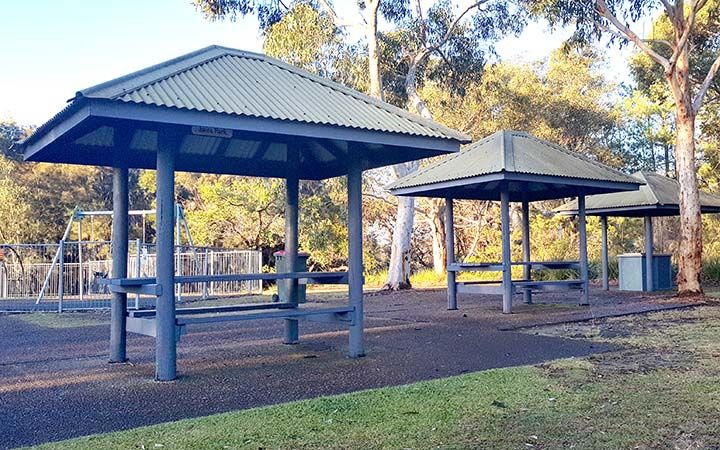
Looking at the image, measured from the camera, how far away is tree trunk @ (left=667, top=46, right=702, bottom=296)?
1736cm

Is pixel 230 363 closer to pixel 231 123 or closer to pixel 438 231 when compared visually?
pixel 231 123

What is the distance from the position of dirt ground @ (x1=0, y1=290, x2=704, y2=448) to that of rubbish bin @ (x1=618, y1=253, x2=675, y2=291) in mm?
7062

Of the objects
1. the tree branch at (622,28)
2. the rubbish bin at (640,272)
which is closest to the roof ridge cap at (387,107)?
the tree branch at (622,28)

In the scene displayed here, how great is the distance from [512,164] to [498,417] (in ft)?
28.1

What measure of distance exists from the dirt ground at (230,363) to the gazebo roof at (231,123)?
8.09ft

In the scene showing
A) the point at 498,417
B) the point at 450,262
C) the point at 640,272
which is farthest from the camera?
the point at 640,272

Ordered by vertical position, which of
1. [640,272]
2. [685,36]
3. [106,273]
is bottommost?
[640,272]

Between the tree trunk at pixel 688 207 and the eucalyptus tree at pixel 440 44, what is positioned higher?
the eucalyptus tree at pixel 440 44

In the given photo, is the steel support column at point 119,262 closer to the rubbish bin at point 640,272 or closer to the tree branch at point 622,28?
the tree branch at point 622,28

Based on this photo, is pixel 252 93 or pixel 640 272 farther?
pixel 640 272

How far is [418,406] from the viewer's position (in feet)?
18.2

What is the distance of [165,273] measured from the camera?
6996 mm

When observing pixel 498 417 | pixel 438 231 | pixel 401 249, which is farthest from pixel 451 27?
pixel 498 417

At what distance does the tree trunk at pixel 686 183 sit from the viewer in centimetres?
1736
